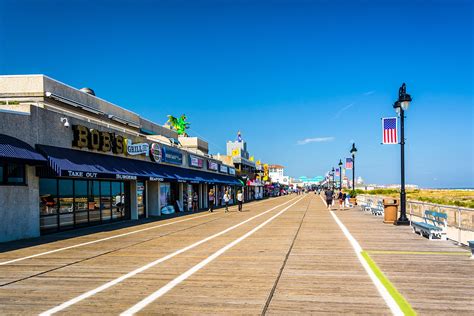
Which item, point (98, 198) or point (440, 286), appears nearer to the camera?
point (440, 286)

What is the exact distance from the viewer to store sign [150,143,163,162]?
26.4 m

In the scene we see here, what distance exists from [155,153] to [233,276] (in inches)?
761

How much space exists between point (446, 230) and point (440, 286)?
752cm

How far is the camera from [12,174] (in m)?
14.9

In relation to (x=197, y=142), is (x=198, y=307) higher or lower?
lower

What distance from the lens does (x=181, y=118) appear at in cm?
7962

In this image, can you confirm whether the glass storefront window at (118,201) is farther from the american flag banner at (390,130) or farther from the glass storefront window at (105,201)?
the american flag banner at (390,130)

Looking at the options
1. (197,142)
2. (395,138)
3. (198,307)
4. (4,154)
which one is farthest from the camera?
(197,142)

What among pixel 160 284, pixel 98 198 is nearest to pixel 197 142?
pixel 98 198

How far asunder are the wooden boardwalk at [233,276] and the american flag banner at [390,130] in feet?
23.7

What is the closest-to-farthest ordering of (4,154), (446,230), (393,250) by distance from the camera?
(393,250)
(4,154)
(446,230)

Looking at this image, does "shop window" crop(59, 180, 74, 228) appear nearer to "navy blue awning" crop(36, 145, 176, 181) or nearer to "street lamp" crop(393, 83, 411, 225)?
"navy blue awning" crop(36, 145, 176, 181)

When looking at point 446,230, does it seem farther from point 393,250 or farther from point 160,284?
point 160,284

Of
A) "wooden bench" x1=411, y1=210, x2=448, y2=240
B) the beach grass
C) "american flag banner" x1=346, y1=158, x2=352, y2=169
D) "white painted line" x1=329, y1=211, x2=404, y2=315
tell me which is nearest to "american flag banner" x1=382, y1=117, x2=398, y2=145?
"wooden bench" x1=411, y1=210, x2=448, y2=240
